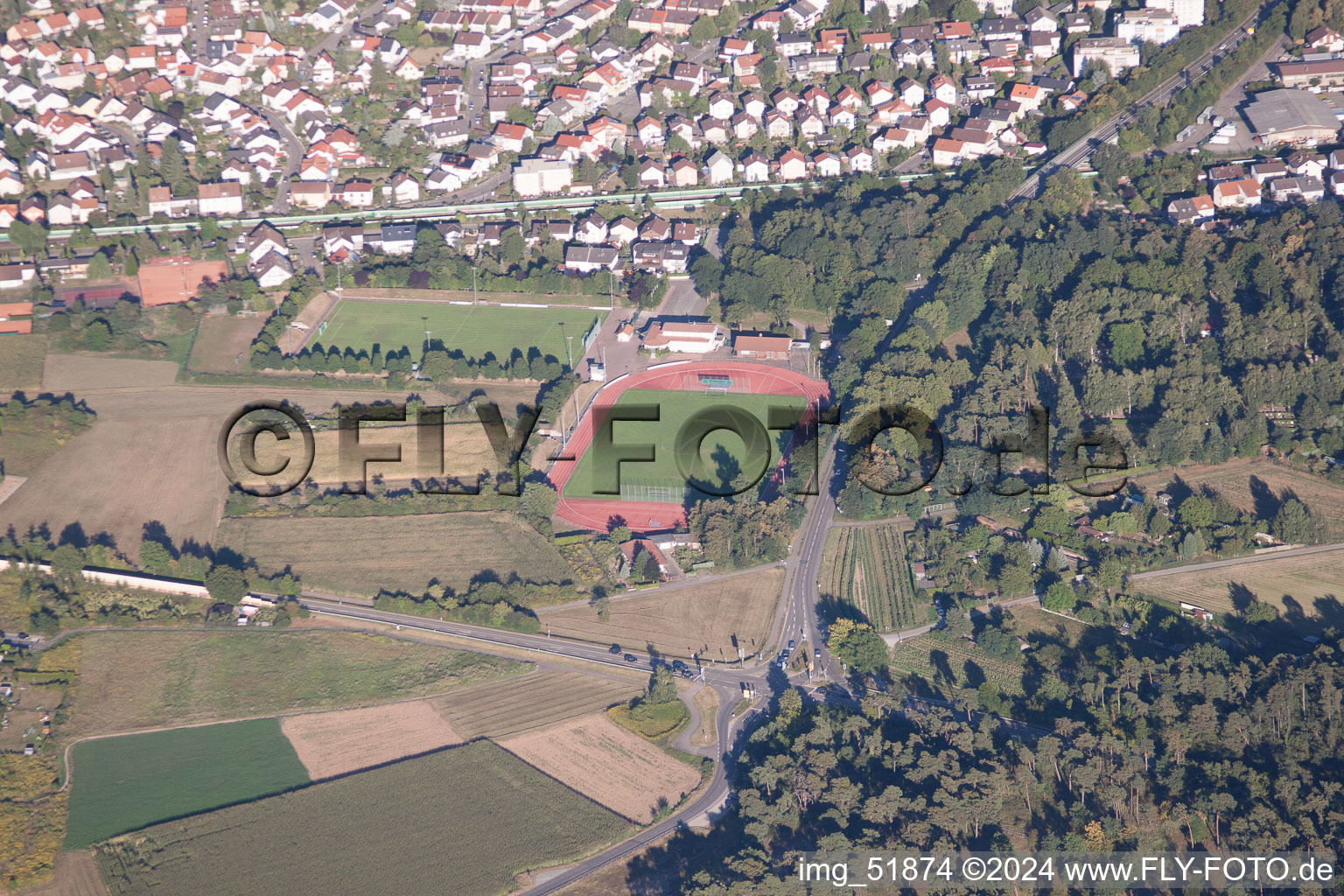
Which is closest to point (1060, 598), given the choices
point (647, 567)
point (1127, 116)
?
point (647, 567)

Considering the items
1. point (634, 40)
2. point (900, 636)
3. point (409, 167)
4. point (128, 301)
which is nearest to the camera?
point (900, 636)

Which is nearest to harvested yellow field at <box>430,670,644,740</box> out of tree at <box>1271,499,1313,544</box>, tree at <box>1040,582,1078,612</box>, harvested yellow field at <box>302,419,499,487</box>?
harvested yellow field at <box>302,419,499,487</box>

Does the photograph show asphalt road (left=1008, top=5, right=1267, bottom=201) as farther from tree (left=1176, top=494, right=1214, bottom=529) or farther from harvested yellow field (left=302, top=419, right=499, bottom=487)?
harvested yellow field (left=302, top=419, right=499, bottom=487)

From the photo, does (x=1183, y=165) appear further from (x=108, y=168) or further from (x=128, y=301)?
(x=108, y=168)

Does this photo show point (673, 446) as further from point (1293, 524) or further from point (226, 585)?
point (1293, 524)

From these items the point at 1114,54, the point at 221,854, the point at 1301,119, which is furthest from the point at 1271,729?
the point at 1114,54

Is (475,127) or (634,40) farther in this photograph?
(634,40)
